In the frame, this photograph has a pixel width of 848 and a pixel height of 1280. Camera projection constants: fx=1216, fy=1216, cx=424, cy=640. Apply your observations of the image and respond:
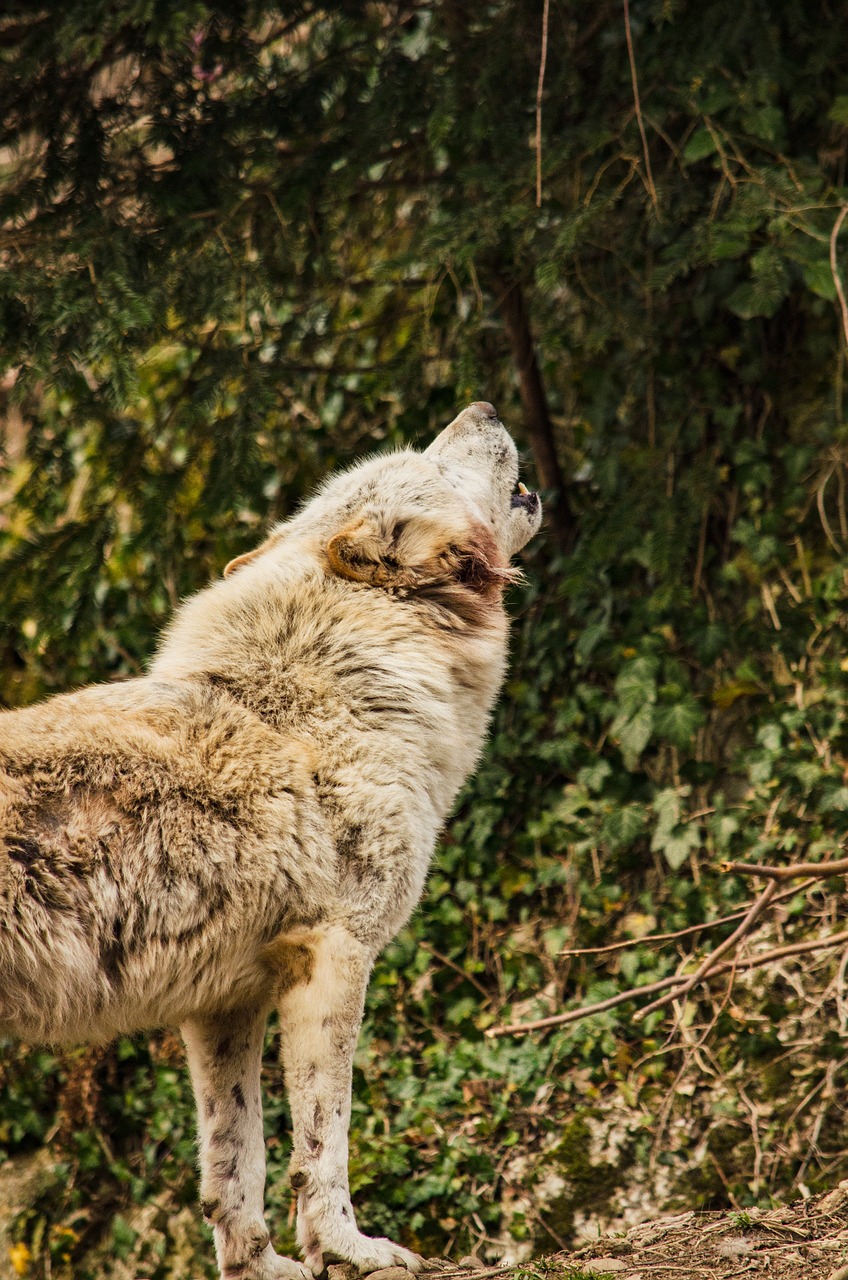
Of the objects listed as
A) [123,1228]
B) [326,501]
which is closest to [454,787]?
[326,501]

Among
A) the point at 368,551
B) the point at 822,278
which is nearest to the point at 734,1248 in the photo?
the point at 368,551

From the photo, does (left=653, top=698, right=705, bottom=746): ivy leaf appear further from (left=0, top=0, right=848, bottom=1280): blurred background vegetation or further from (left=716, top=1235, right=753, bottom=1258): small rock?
(left=716, top=1235, right=753, bottom=1258): small rock

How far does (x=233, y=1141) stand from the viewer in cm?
357

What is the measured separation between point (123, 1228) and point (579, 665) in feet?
12.0

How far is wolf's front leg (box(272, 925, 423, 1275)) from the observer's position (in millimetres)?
3217

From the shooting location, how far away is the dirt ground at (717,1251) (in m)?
3.38

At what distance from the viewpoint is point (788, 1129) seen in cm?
502

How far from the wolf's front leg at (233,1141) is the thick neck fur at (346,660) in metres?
0.91

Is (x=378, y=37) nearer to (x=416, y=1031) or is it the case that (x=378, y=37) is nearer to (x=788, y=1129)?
(x=416, y=1031)

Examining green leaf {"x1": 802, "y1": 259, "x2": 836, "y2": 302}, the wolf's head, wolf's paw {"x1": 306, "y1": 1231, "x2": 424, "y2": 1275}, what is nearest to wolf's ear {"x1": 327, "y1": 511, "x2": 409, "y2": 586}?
the wolf's head

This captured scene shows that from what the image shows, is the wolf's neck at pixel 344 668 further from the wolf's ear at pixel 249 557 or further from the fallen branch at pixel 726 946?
the fallen branch at pixel 726 946

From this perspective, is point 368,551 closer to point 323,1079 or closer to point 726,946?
point 323,1079

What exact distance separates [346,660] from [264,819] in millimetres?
611

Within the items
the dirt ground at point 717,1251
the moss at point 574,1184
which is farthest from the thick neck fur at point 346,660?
the moss at point 574,1184
